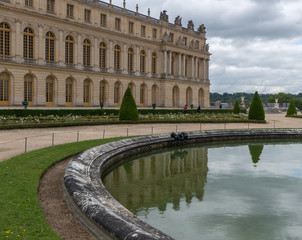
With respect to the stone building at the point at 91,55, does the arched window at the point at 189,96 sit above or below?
below

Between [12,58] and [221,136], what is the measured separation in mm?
28814

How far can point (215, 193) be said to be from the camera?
32.7 ft

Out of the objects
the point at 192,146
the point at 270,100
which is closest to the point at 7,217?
the point at 192,146

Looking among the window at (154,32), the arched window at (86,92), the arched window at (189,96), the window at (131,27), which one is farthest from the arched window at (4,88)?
the arched window at (189,96)

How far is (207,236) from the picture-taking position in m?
6.81

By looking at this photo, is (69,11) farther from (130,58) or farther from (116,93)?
(116,93)

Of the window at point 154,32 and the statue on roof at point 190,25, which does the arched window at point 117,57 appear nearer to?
the window at point 154,32

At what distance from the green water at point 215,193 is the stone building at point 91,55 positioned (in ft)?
95.3

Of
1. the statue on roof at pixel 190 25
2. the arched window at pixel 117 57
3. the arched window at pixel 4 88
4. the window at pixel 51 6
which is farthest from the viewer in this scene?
the statue on roof at pixel 190 25

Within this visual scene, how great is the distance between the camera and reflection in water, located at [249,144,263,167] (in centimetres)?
1560

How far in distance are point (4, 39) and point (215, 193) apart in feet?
118

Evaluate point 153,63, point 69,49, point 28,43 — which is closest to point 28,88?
point 28,43

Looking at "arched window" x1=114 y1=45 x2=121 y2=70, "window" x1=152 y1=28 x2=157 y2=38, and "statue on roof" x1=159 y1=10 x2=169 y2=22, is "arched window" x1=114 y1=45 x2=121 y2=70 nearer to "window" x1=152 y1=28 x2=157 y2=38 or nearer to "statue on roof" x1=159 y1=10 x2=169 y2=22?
"window" x1=152 y1=28 x2=157 y2=38

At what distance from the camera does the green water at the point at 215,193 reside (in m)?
7.32
